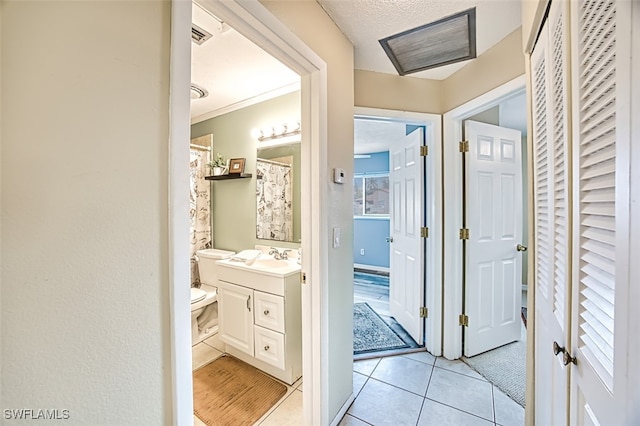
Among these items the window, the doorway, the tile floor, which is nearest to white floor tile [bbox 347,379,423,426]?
the tile floor

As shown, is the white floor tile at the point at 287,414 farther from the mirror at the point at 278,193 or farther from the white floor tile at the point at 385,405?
the mirror at the point at 278,193

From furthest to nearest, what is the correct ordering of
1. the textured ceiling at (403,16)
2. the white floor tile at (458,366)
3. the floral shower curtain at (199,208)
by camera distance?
the floral shower curtain at (199,208), the white floor tile at (458,366), the textured ceiling at (403,16)

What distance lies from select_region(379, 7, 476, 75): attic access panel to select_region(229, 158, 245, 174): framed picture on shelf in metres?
1.64

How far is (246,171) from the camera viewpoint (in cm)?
268

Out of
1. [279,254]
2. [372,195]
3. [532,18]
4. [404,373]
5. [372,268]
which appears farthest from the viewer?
[372,195]

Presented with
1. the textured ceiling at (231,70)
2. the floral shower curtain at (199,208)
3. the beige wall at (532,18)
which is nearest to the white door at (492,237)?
the beige wall at (532,18)

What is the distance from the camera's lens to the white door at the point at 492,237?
7.20 ft

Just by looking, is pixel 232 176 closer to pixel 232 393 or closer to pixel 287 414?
pixel 232 393

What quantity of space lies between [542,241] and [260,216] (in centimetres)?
216

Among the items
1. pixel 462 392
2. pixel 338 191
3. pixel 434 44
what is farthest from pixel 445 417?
pixel 434 44

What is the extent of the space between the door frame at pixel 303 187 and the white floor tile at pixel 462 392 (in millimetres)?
856

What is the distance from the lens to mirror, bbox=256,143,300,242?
239 cm

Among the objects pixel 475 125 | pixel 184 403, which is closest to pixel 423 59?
pixel 475 125

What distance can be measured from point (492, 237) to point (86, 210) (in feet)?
8.66
